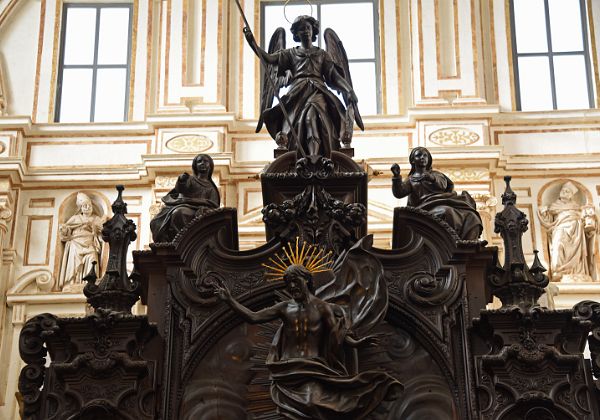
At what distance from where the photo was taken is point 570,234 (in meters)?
19.5

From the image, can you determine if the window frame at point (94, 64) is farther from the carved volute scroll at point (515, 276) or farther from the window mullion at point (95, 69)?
the carved volute scroll at point (515, 276)

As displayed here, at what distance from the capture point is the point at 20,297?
19266mm

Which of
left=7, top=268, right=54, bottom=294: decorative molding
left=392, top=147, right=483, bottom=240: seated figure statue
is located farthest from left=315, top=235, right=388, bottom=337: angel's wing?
left=7, top=268, right=54, bottom=294: decorative molding

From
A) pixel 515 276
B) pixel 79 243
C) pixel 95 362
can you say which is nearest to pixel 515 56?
pixel 79 243

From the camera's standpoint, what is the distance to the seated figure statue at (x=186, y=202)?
38.0 feet

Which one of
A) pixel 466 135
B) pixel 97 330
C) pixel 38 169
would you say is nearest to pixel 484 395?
pixel 97 330

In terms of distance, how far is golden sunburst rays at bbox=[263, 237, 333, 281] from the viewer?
11.2 metres

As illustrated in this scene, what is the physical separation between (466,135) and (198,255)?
9664 millimetres

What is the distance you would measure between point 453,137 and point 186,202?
9.17 m

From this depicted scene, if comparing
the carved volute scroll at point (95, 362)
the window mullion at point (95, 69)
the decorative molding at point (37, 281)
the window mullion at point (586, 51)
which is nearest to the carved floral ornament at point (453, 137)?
the window mullion at point (586, 51)

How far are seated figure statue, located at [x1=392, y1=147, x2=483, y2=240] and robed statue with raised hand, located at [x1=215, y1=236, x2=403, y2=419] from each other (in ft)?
2.76

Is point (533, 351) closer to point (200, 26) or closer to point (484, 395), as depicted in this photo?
point (484, 395)

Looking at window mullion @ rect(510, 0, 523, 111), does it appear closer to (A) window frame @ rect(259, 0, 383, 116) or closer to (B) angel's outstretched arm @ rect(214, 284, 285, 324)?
(A) window frame @ rect(259, 0, 383, 116)

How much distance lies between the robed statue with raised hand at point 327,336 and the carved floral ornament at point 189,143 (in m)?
9.31
